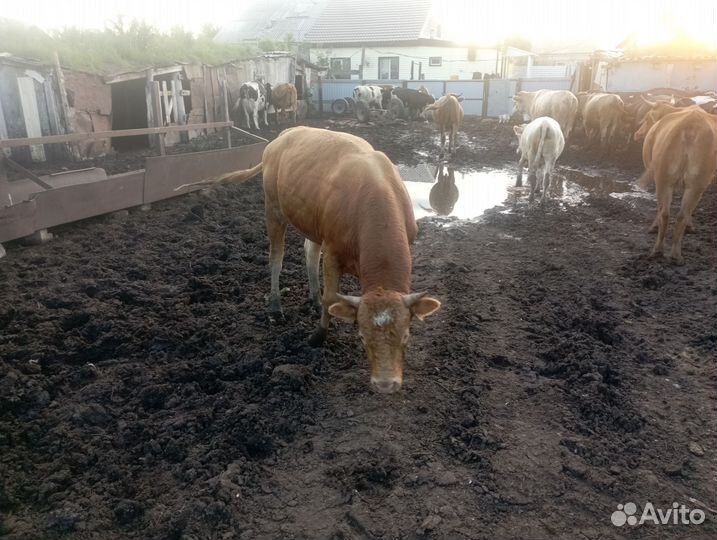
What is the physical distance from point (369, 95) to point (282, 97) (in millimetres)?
4717

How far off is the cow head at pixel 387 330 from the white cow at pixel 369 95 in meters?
23.9

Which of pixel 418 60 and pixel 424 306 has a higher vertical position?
pixel 418 60

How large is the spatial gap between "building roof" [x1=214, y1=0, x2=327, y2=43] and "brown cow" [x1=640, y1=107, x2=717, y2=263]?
Answer: 4085 centimetres

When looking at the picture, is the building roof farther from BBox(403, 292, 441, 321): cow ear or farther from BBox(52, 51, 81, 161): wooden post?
BBox(403, 292, 441, 321): cow ear

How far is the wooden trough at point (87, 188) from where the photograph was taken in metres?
6.88

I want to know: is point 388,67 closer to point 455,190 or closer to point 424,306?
point 455,190

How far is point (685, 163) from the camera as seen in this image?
6582mm

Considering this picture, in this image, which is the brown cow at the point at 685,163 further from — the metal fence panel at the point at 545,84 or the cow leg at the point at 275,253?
the metal fence panel at the point at 545,84

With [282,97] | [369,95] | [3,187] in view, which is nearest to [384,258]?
[3,187]

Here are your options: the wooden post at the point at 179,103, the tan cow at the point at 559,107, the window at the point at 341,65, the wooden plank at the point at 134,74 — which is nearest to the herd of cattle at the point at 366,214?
the tan cow at the point at 559,107

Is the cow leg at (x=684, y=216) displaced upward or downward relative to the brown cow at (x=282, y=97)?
downward

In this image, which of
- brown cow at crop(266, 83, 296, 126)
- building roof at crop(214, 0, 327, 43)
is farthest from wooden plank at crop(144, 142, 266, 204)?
building roof at crop(214, 0, 327, 43)

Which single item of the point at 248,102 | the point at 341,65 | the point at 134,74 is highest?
the point at 341,65

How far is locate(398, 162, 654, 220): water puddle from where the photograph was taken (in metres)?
10.0
